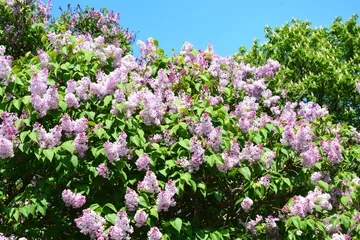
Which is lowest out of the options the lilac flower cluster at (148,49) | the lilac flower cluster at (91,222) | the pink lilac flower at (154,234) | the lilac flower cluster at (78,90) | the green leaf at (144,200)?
the pink lilac flower at (154,234)

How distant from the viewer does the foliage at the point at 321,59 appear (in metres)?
18.7

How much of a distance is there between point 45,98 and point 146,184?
1.45 metres

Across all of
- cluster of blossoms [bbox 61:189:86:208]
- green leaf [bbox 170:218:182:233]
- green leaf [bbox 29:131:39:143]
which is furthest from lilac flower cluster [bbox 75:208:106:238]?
green leaf [bbox 29:131:39:143]

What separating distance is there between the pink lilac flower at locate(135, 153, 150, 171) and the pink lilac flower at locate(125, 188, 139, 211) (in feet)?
1.09

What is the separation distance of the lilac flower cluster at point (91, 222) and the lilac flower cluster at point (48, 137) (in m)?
0.80

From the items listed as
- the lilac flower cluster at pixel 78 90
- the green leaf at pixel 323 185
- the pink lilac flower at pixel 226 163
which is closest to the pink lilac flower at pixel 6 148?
the lilac flower cluster at pixel 78 90

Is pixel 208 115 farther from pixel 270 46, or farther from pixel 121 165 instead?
pixel 270 46

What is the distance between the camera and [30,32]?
9.37m

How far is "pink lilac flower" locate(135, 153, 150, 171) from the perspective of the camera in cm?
495

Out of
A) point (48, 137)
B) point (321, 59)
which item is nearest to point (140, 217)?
point (48, 137)

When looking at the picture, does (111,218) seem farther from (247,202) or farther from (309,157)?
(309,157)

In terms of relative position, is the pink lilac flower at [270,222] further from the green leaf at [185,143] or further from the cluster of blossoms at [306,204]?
the green leaf at [185,143]

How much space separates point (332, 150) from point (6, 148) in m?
4.07

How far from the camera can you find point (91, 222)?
462cm
